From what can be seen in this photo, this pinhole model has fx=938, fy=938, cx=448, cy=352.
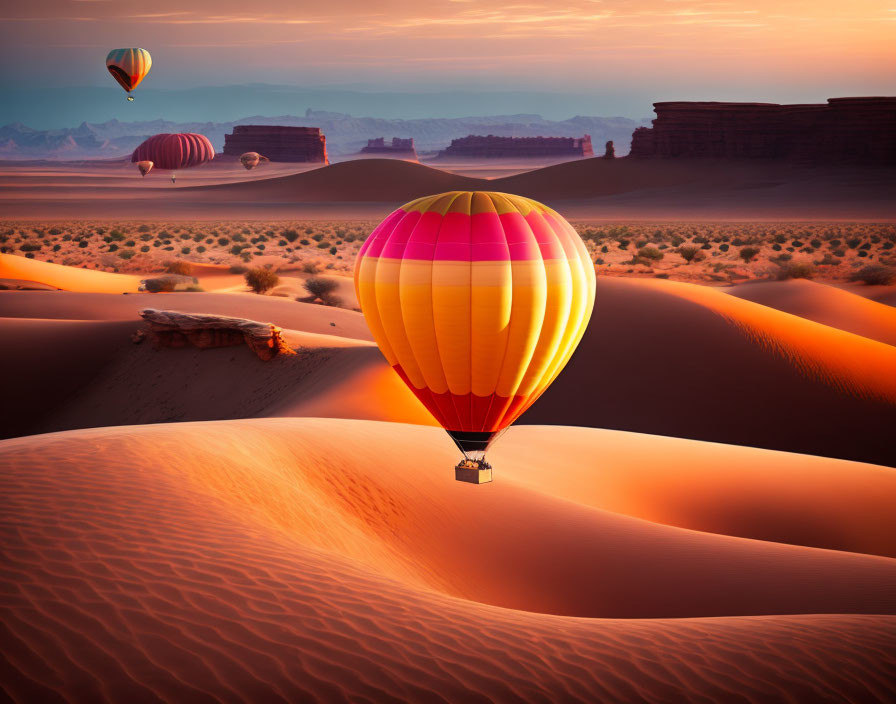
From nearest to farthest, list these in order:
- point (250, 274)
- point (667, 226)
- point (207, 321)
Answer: point (207, 321)
point (250, 274)
point (667, 226)

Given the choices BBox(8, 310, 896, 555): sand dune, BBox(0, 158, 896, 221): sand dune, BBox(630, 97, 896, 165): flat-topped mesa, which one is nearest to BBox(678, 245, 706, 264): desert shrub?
BBox(8, 310, 896, 555): sand dune

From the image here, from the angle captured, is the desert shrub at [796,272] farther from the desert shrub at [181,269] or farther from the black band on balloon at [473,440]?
the black band on balloon at [473,440]

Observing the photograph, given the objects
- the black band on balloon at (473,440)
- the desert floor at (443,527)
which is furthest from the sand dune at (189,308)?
the black band on balloon at (473,440)

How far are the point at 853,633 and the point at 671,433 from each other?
47.6ft

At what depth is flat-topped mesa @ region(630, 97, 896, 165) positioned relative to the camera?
329ft

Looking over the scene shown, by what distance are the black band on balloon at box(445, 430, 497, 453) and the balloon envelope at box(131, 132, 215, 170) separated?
146525 millimetres

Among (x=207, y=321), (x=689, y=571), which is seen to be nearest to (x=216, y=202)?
(x=207, y=321)

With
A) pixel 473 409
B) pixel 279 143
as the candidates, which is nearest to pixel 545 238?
pixel 473 409

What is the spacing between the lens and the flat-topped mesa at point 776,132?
100 m

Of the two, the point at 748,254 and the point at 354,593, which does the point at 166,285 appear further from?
the point at 748,254

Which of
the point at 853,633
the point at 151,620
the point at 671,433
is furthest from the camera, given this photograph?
the point at 671,433

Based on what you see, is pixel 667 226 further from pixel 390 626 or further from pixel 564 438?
pixel 390 626

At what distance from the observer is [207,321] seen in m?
23.4

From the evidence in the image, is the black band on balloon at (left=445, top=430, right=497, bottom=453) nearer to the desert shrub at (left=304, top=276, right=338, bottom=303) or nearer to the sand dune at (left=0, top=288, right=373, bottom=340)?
the sand dune at (left=0, top=288, right=373, bottom=340)
